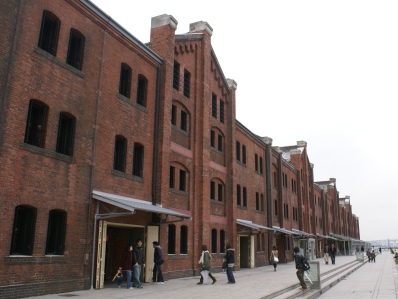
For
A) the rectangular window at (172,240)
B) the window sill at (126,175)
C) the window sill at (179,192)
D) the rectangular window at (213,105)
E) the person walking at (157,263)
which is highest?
the rectangular window at (213,105)

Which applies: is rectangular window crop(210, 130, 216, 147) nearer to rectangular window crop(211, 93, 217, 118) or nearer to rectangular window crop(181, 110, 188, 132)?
rectangular window crop(211, 93, 217, 118)

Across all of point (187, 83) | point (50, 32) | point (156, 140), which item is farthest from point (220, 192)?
point (50, 32)

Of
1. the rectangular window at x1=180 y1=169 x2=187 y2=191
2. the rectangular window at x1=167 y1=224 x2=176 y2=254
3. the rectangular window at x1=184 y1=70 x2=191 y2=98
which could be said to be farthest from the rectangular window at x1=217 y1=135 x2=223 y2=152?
the rectangular window at x1=167 y1=224 x2=176 y2=254

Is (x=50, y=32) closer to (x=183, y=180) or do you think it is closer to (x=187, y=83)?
(x=187, y=83)

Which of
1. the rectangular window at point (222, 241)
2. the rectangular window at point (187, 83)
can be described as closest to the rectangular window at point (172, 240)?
the rectangular window at point (222, 241)

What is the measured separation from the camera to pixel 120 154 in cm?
1681

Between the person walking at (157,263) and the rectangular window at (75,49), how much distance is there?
7.70 m

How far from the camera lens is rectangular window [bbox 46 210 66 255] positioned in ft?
42.2

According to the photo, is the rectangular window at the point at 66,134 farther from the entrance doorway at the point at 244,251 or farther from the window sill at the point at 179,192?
the entrance doorway at the point at 244,251

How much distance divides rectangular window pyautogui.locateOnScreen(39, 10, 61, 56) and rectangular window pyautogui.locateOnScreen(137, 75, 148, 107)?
16.9ft

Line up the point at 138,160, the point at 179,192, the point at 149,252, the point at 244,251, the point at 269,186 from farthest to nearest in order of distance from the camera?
1. the point at 269,186
2. the point at 244,251
3. the point at 179,192
4. the point at 138,160
5. the point at 149,252

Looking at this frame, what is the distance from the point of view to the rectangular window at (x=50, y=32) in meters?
13.7

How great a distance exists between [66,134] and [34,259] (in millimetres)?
4466

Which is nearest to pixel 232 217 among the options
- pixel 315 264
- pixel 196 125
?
pixel 196 125
